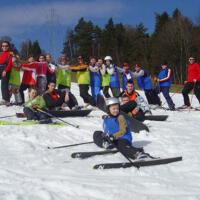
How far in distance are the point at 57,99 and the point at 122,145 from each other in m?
5.28

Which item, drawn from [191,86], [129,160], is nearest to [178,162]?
[129,160]

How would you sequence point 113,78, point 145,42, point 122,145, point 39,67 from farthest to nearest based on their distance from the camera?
point 145,42, point 113,78, point 39,67, point 122,145

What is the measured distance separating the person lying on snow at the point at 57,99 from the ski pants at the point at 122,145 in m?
3.99

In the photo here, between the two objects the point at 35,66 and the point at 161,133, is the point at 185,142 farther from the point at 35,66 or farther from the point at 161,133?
the point at 35,66

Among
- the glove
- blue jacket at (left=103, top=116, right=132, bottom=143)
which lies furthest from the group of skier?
the glove

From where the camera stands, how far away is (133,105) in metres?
12.1

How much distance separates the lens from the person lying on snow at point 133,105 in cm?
1208

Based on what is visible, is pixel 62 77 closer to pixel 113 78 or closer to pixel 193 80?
pixel 113 78

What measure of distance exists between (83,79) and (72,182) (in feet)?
31.2

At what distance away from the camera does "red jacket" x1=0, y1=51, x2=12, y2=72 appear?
14383mm

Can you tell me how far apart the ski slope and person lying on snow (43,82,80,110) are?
1.82m

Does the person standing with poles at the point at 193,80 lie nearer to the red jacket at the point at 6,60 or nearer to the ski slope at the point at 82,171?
the ski slope at the point at 82,171

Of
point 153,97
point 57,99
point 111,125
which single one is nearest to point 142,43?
point 153,97

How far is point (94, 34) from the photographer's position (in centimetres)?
8525
